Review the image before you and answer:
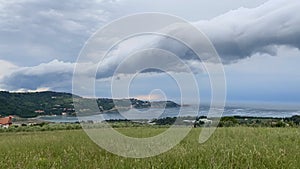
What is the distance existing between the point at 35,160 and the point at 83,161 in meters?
0.84

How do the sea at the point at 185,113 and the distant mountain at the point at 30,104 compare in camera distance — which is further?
the distant mountain at the point at 30,104

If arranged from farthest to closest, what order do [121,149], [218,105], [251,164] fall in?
[121,149] → [218,105] → [251,164]

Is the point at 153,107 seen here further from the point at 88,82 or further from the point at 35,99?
the point at 35,99

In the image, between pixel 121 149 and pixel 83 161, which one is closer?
pixel 83 161

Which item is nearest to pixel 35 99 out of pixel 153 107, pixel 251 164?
pixel 153 107

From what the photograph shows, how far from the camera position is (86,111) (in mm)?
6867

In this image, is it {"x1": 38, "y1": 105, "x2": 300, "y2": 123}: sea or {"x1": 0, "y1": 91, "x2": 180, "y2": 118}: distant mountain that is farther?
{"x1": 0, "y1": 91, "x2": 180, "y2": 118}: distant mountain

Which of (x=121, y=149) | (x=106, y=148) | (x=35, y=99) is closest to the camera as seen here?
(x=121, y=149)

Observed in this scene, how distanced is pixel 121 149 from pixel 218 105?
2061 millimetres

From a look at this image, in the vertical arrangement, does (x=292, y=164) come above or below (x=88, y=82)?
below

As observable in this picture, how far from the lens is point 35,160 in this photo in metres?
5.93

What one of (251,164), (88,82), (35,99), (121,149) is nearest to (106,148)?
(121,149)

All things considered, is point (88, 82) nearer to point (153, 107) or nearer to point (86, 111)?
point (86, 111)

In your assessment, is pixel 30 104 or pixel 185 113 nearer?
pixel 185 113
